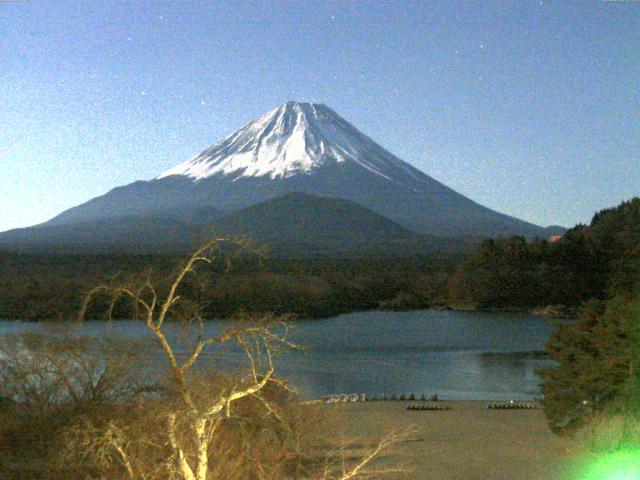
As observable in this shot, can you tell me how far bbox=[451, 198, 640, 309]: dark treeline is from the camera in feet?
122

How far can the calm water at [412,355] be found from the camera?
17422 mm

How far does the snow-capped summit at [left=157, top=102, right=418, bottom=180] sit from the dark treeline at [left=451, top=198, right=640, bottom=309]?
3914cm

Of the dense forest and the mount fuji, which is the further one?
the mount fuji

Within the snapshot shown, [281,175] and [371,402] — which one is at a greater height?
[281,175]

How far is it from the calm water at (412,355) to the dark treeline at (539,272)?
309cm

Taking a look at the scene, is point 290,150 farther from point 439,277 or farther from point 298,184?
point 439,277

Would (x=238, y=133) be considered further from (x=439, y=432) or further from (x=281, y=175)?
(x=439, y=432)

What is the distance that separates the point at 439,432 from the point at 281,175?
66815 mm

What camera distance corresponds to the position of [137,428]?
6.14 m

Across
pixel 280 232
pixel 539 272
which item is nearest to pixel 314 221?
pixel 280 232

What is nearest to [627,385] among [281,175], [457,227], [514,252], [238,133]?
[514,252]

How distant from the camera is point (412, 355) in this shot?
23141mm

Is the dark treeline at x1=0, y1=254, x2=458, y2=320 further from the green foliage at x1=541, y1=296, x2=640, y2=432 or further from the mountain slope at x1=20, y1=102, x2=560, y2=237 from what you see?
the mountain slope at x1=20, y1=102, x2=560, y2=237

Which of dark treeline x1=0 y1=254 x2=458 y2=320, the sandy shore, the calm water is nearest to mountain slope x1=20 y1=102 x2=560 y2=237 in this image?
dark treeline x1=0 y1=254 x2=458 y2=320
